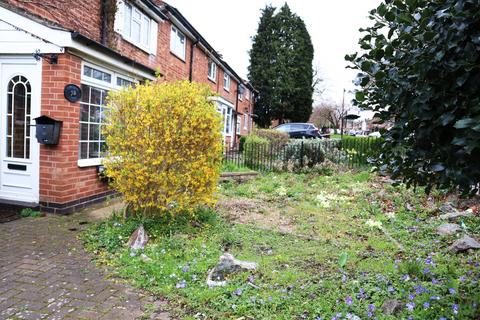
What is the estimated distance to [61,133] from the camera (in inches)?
256

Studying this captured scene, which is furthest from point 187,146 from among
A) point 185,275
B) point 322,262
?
point 322,262

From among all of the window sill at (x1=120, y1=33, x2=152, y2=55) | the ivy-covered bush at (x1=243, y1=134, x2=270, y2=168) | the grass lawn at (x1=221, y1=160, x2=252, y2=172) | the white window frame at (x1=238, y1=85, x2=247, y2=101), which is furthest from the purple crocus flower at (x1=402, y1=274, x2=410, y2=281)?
the white window frame at (x1=238, y1=85, x2=247, y2=101)

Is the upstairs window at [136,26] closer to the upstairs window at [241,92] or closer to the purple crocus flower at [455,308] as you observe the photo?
the purple crocus flower at [455,308]

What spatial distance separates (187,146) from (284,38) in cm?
3387

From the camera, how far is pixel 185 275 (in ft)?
13.1

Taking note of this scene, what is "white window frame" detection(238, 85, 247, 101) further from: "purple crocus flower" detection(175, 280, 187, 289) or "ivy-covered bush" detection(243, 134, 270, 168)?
"purple crocus flower" detection(175, 280, 187, 289)

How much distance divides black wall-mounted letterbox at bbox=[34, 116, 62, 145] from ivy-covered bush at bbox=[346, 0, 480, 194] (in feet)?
17.9

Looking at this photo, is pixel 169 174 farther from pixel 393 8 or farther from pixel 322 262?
pixel 393 8

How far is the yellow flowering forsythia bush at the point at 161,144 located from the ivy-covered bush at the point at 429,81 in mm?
3135

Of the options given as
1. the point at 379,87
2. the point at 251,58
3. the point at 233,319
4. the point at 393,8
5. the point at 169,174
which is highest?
the point at 251,58

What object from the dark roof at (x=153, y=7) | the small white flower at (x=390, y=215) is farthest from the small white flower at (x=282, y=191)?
the dark roof at (x=153, y=7)

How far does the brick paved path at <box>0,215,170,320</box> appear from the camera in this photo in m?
3.25

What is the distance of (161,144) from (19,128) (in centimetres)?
332

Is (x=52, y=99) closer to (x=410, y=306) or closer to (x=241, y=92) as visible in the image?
(x=410, y=306)
